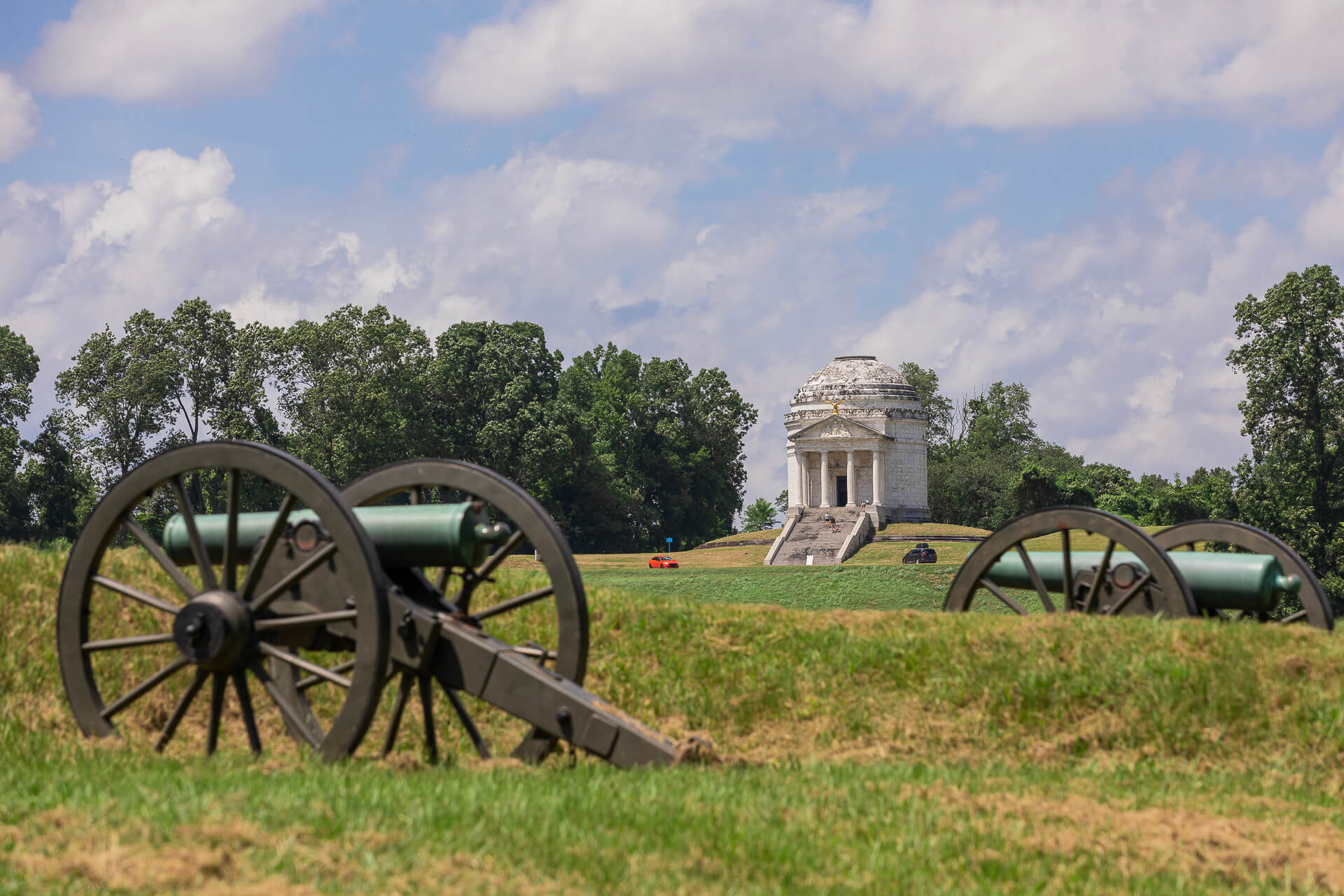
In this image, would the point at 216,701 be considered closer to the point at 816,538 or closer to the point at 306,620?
the point at 306,620

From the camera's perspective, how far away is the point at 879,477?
8600 cm

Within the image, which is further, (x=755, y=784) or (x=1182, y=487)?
(x=1182, y=487)

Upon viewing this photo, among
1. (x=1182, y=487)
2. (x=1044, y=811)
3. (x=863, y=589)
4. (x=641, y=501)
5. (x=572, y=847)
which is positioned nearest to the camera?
(x=572, y=847)

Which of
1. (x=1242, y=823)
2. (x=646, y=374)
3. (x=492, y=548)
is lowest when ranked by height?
(x=1242, y=823)

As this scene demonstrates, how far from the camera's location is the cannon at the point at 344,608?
8297 millimetres

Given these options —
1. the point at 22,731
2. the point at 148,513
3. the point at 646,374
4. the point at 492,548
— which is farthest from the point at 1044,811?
the point at 646,374

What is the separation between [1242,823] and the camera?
795cm

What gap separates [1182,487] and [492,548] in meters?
66.8

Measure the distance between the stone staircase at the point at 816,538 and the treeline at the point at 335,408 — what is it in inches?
377

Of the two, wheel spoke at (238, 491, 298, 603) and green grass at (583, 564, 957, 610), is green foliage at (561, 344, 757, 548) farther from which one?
wheel spoke at (238, 491, 298, 603)

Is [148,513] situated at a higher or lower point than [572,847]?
higher

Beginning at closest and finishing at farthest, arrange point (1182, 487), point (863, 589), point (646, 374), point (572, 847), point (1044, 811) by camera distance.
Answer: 1. point (572, 847)
2. point (1044, 811)
3. point (863, 589)
4. point (1182, 487)
5. point (646, 374)

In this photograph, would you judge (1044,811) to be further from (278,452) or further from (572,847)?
(278,452)

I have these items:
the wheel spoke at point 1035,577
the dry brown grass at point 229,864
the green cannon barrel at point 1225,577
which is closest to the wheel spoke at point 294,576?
the dry brown grass at point 229,864
